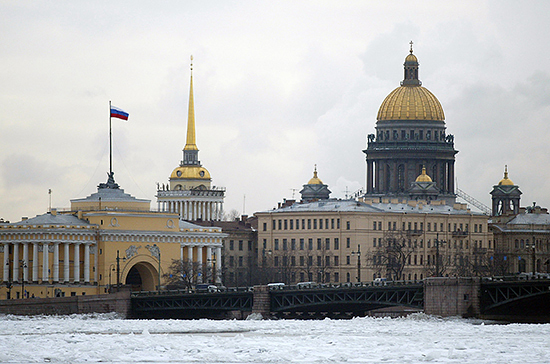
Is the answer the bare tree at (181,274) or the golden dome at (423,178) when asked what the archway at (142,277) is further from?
the golden dome at (423,178)

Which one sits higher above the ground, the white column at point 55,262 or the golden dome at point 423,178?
the golden dome at point 423,178

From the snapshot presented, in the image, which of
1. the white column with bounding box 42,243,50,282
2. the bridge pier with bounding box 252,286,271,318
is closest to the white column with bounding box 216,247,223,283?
the white column with bounding box 42,243,50,282

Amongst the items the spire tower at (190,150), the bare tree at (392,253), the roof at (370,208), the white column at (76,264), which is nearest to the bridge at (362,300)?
the white column at (76,264)

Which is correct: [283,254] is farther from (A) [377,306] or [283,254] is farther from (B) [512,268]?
(A) [377,306]

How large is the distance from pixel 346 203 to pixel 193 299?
1797 inches

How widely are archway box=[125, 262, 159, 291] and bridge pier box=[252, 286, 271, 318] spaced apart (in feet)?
76.0

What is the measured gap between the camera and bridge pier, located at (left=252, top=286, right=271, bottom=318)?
110 metres

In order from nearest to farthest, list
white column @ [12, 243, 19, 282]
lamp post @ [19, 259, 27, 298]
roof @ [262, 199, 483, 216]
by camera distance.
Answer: lamp post @ [19, 259, 27, 298]
white column @ [12, 243, 19, 282]
roof @ [262, 199, 483, 216]

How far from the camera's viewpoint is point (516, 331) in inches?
3674

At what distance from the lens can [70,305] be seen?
112438 millimetres

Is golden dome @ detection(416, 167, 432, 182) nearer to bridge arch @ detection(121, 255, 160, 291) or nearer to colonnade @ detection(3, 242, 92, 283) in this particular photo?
bridge arch @ detection(121, 255, 160, 291)

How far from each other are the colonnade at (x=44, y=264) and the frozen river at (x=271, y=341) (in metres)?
18.2

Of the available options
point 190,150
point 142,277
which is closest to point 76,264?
point 142,277

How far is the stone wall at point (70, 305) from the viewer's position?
110812 millimetres
